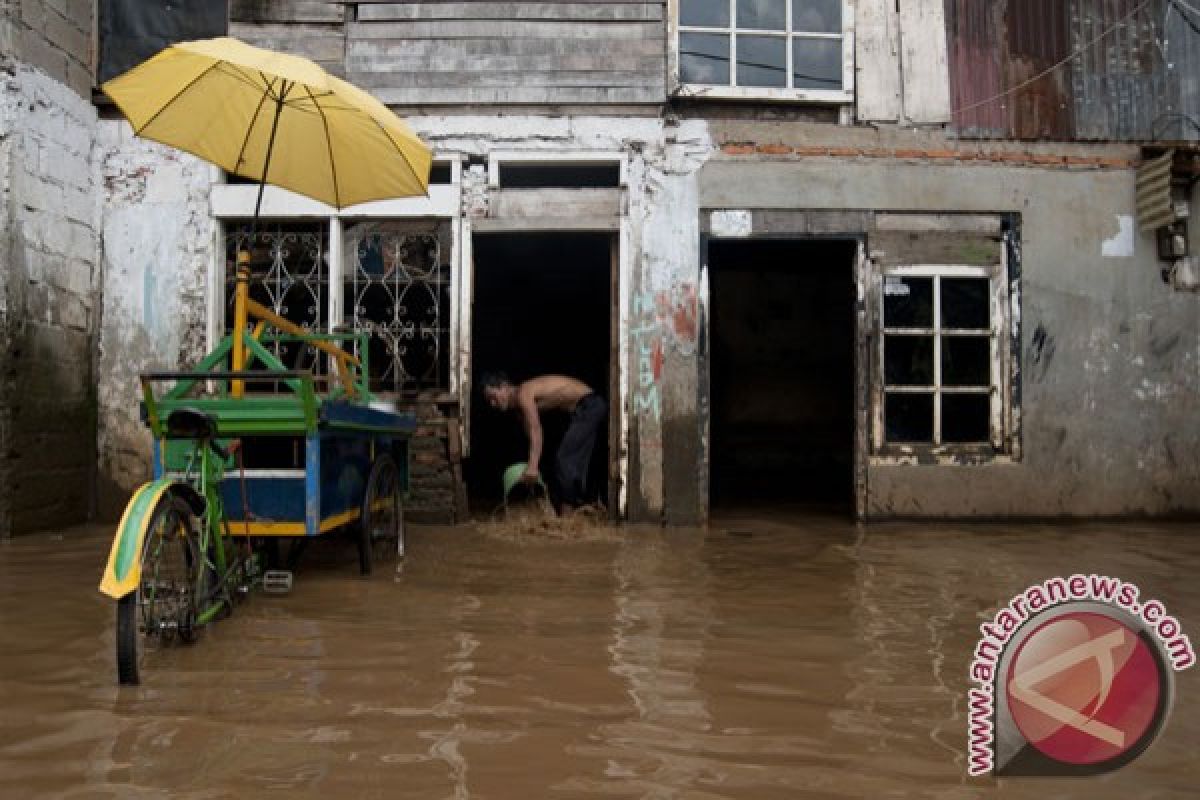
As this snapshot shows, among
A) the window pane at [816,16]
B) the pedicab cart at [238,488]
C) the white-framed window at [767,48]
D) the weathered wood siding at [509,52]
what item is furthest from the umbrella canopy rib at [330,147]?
the window pane at [816,16]

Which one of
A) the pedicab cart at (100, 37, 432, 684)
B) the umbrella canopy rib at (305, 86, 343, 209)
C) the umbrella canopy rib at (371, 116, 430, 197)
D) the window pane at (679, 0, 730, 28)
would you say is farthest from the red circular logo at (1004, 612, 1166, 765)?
the window pane at (679, 0, 730, 28)

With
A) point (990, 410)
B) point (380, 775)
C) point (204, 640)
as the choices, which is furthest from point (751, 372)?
point (380, 775)

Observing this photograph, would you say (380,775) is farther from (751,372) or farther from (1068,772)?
(751,372)

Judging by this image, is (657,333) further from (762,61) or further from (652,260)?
(762,61)

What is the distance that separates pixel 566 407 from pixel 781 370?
5.22 m

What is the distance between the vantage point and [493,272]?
11523 mm

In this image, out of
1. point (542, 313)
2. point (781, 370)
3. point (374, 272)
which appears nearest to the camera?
point (374, 272)

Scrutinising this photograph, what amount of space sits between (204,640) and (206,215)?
16.1ft

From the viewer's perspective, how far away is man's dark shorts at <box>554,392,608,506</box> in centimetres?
754

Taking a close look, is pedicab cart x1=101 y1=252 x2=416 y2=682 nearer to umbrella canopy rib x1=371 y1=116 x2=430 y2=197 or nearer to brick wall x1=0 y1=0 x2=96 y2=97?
umbrella canopy rib x1=371 y1=116 x2=430 y2=197

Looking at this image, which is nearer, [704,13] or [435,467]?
[435,467]

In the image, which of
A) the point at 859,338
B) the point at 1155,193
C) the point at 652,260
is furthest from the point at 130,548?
the point at 1155,193

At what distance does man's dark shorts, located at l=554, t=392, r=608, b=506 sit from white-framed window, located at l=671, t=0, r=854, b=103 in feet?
9.56

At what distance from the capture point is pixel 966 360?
7.94 m
